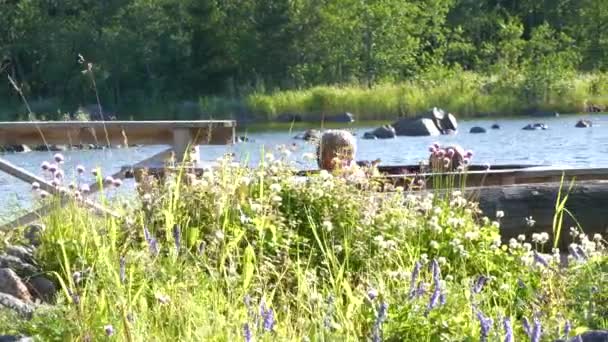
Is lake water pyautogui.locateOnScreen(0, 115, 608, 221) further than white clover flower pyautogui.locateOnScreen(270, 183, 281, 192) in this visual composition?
Yes

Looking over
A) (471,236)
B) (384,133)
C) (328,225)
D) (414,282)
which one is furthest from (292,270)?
(384,133)

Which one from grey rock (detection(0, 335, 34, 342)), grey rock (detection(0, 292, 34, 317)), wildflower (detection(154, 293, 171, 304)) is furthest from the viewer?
grey rock (detection(0, 292, 34, 317))

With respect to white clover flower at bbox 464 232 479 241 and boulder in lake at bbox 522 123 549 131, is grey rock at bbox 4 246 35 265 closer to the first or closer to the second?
white clover flower at bbox 464 232 479 241

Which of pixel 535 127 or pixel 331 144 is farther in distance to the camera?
pixel 535 127

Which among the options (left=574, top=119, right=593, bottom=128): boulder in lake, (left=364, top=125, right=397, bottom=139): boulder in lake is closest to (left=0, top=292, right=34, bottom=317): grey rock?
(left=364, top=125, right=397, bottom=139): boulder in lake

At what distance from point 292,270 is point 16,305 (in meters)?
1.34

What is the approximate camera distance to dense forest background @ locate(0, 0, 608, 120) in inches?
2165

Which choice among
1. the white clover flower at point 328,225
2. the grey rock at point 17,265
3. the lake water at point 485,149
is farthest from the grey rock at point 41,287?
the lake water at point 485,149

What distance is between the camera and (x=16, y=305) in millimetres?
5348

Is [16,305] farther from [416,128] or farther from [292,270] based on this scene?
[416,128]

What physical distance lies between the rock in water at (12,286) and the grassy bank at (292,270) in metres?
0.21

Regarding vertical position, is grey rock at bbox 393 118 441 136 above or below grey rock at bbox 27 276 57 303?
below

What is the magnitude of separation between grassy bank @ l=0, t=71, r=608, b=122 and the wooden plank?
33854 millimetres

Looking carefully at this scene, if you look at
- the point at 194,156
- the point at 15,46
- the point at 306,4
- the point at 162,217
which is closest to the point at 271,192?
the point at 162,217
